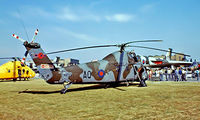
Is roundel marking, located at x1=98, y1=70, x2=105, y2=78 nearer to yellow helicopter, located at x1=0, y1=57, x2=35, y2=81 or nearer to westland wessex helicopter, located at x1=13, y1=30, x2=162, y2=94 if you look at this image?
westland wessex helicopter, located at x1=13, y1=30, x2=162, y2=94

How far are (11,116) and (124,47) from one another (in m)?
11.3

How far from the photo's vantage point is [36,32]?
11.5 m

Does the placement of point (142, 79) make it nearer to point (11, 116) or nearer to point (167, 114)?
point (167, 114)

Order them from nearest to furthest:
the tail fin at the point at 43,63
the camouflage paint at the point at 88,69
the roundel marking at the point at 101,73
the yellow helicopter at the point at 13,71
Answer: the tail fin at the point at 43,63
the camouflage paint at the point at 88,69
the roundel marking at the point at 101,73
the yellow helicopter at the point at 13,71

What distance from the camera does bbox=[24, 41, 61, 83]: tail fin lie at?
458 inches

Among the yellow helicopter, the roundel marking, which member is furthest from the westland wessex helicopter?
the yellow helicopter

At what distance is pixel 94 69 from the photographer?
47.6ft

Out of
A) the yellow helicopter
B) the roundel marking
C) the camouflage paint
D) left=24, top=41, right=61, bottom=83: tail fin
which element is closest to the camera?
left=24, top=41, right=61, bottom=83: tail fin

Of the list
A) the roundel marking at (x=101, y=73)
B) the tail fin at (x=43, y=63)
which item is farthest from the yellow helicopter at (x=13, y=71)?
the roundel marking at (x=101, y=73)

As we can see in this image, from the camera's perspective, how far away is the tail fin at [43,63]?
11.6m

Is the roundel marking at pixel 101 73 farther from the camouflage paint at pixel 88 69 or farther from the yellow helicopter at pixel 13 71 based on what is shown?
the yellow helicopter at pixel 13 71

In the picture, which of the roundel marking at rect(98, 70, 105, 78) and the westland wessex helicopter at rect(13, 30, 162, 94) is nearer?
the westland wessex helicopter at rect(13, 30, 162, 94)

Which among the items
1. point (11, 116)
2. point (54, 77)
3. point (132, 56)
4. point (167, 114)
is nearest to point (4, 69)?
point (54, 77)

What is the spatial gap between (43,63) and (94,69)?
4455mm
